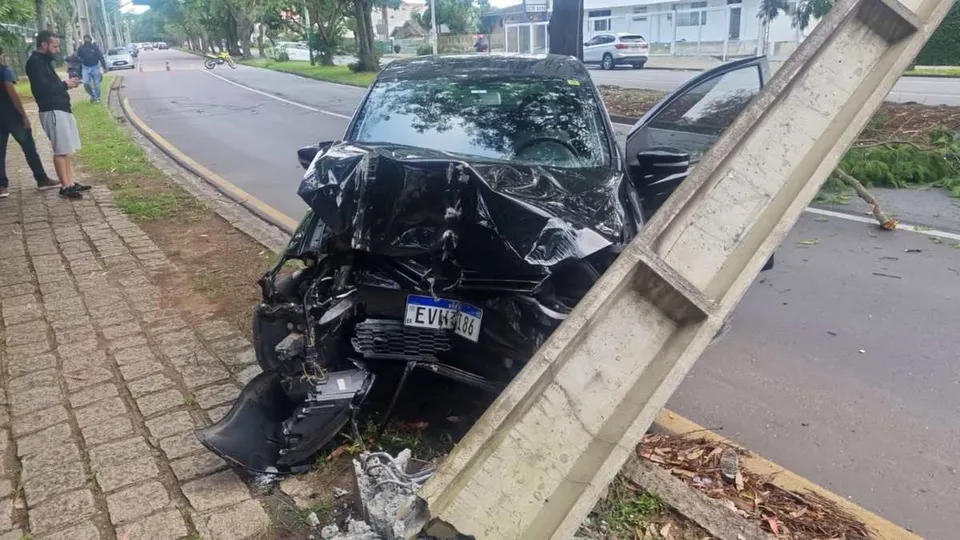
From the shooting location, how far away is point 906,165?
8883 mm

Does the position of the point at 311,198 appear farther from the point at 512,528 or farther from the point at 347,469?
the point at 512,528

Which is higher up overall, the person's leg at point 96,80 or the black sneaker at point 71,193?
the person's leg at point 96,80

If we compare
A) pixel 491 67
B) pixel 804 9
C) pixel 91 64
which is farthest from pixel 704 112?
pixel 91 64

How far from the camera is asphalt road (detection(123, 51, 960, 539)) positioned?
11.4ft

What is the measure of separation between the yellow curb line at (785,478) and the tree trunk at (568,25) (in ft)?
28.9

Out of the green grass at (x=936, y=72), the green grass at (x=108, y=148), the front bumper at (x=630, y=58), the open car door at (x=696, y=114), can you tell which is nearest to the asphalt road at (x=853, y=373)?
the open car door at (x=696, y=114)

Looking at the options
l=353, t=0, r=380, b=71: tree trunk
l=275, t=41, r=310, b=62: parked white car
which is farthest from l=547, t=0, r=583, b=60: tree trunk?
l=275, t=41, r=310, b=62: parked white car

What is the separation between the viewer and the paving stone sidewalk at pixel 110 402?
127 inches

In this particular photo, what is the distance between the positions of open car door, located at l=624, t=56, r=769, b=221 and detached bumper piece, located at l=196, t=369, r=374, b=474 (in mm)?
2425

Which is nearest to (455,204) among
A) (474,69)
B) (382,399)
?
(382,399)

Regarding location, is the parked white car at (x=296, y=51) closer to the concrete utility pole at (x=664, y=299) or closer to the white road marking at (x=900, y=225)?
the white road marking at (x=900, y=225)

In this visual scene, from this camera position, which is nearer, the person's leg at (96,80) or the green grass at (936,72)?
the green grass at (936,72)

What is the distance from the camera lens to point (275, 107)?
2072cm

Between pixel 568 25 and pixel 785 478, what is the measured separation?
381 inches
